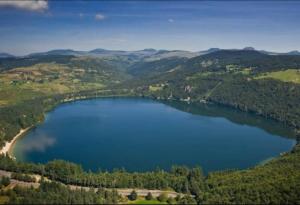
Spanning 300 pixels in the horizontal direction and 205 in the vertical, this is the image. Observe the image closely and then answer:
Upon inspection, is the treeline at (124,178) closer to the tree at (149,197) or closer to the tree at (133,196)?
the tree at (149,197)

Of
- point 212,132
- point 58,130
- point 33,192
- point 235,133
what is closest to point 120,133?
point 58,130

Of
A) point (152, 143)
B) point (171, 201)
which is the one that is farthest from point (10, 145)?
point (171, 201)

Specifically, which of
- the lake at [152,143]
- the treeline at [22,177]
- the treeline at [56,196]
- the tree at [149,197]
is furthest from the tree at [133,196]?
the lake at [152,143]

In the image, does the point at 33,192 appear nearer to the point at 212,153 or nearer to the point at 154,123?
the point at 212,153

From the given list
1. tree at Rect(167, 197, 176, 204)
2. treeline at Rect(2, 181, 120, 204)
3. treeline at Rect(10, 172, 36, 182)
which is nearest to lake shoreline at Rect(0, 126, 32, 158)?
treeline at Rect(10, 172, 36, 182)

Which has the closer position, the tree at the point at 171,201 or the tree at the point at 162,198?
the tree at the point at 171,201

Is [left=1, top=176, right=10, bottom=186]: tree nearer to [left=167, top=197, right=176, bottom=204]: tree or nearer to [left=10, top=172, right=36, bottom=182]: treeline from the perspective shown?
[left=10, top=172, right=36, bottom=182]: treeline

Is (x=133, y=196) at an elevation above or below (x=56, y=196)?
below

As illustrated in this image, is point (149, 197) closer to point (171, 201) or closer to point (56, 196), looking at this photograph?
point (171, 201)
